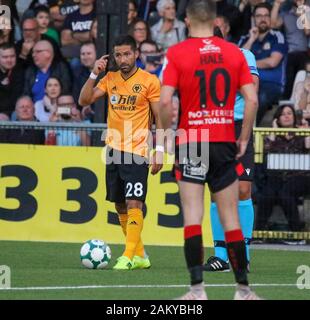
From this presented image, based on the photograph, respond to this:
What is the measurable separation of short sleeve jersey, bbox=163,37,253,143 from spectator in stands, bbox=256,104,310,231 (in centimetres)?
682

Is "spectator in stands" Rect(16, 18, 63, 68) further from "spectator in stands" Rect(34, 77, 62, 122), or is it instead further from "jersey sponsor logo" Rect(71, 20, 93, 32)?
"spectator in stands" Rect(34, 77, 62, 122)

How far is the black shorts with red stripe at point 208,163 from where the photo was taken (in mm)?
9195

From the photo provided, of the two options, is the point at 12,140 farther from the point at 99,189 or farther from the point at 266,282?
the point at 266,282

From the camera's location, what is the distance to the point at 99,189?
15961 millimetres

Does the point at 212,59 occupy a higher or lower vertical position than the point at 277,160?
higher

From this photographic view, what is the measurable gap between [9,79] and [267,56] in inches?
174

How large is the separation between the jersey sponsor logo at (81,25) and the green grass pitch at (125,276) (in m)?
5.61

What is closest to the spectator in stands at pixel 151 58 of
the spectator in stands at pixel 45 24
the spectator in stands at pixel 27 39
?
the spectator in stands at pixel 45 24

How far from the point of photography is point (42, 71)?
19.4 metres

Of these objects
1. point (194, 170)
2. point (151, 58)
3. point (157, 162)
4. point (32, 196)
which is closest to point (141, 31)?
point (151, 58)

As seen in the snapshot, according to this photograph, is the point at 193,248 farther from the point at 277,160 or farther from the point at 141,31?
the point at 141,31

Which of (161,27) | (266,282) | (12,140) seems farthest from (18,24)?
(266,282)

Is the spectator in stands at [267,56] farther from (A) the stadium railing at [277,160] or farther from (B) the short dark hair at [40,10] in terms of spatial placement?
(B) the short dark hair at [40,10]
